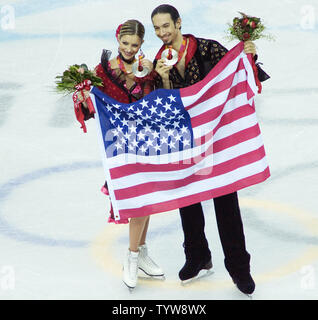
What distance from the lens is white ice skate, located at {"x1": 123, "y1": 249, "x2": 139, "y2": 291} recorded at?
708cm

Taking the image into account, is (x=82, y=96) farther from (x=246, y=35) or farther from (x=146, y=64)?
(x=246, y=35)

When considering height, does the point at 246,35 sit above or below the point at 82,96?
above

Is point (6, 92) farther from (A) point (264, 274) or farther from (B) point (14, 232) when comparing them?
(A) point (264, 274)

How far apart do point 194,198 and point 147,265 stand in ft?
2.85

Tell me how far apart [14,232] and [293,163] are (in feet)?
10.5

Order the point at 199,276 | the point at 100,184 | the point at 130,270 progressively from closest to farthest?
the point at 130,270 → the point at 199,276 → the point at 100,184

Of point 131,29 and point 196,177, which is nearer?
point 131,29

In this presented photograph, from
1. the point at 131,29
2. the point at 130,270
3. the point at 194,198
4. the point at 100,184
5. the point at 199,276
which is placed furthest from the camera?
the point at 100,184

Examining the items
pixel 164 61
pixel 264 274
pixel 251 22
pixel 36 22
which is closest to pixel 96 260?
pixel 264 274

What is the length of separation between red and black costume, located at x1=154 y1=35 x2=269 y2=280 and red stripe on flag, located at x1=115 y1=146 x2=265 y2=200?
21 centimetres

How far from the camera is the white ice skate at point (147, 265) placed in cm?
729

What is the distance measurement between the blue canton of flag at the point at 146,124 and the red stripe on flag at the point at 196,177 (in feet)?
0.80

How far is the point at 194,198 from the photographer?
6840 mm

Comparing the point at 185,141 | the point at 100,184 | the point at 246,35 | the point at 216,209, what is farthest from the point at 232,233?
the point at 100,184
